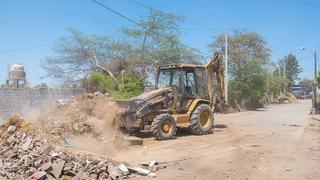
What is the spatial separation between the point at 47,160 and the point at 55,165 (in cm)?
38

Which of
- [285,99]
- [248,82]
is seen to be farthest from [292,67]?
[248,82]

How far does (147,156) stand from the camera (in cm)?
1273

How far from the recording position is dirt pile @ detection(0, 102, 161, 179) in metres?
9.81

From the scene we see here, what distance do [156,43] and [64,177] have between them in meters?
27.7

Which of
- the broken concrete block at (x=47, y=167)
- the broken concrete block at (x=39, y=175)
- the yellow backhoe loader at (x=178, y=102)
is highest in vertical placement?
the yellow backhoe loader at (x=178, y=102)

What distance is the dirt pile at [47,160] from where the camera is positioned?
386 inches

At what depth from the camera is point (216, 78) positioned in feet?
64.7

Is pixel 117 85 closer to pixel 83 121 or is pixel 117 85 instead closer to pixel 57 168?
pixel 83 121

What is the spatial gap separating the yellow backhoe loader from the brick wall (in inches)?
185

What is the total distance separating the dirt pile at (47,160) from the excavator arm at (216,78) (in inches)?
299

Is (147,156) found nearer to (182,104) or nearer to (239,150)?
(239,150)

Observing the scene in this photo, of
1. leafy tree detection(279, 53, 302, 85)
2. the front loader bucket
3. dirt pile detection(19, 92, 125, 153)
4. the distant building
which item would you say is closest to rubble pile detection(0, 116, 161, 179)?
dirt pile detection(19, 92, 125, 153)

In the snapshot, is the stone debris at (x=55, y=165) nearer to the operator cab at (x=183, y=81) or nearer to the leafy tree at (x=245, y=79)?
the operator cab at (x=183, y=81)

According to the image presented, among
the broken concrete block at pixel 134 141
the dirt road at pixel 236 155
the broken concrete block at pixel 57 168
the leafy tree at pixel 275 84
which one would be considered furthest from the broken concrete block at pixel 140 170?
the leafy tree at pixel 275 84
